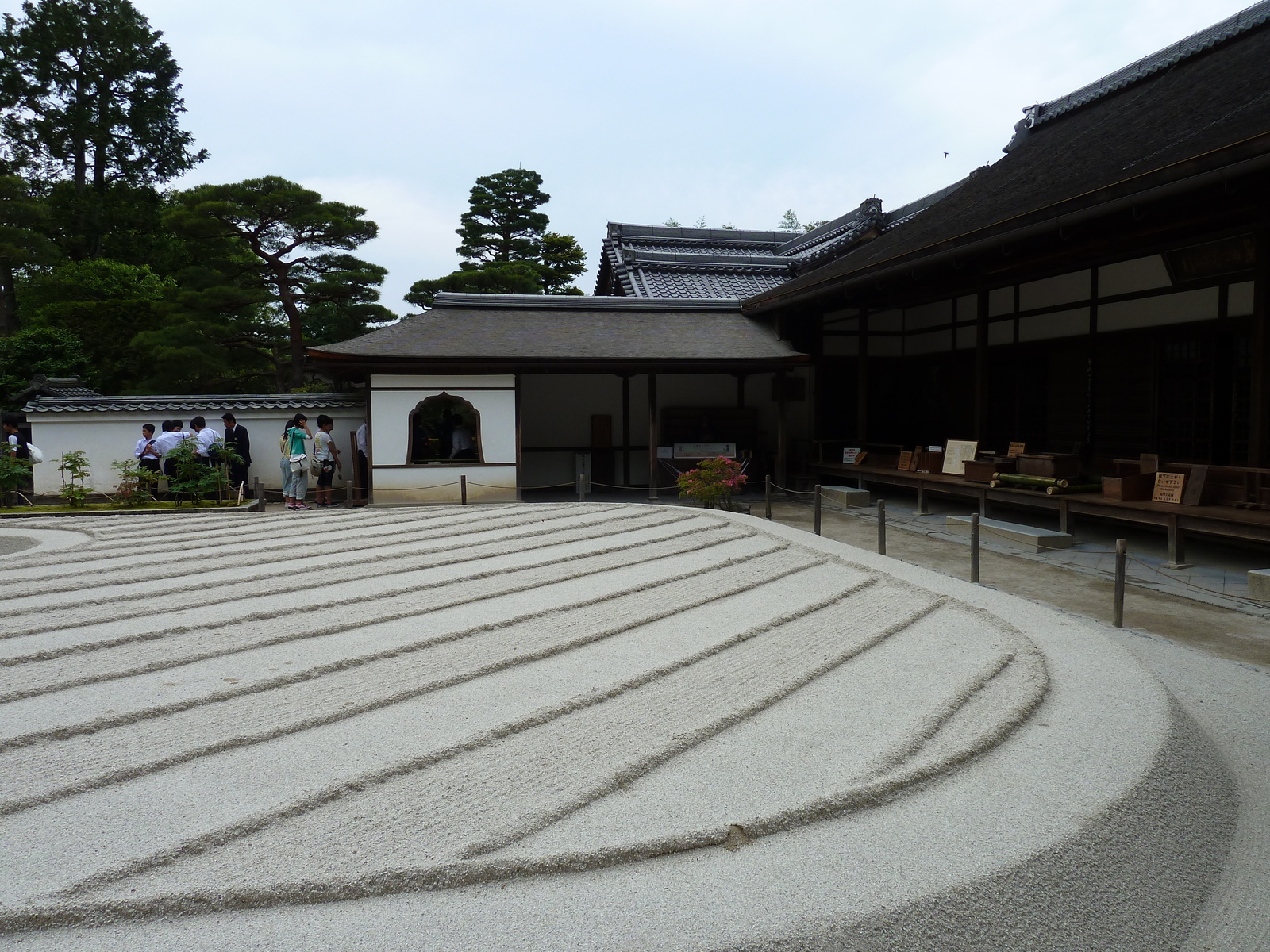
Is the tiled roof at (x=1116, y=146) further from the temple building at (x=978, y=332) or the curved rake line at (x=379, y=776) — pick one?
the curved rake line at (x=379, y=776)

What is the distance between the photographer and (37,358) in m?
18.4

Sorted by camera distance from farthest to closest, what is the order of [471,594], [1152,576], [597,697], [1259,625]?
[1152,576] → [471,594] → [1259,625] → [597,697]

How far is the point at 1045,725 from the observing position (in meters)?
3.92

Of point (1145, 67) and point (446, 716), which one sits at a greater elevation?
point (1145, 67)

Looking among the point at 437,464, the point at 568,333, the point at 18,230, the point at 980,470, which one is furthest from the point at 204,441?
the point at 980,470

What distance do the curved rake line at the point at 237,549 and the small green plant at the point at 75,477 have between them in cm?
424

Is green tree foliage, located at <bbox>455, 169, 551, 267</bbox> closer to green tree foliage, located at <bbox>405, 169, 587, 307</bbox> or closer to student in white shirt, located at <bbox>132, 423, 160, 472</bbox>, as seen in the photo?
green tree foliage, located at <bbox>405, 169, 587, 307</bbox>

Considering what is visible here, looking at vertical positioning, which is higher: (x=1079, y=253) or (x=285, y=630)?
(x=1079, y=253)

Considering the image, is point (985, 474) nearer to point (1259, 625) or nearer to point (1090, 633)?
point (1259, 625)

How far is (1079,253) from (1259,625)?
6.11 meters

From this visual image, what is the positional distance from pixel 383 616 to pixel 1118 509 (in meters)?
7.53

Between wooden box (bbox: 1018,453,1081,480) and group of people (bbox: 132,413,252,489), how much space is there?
11688 mm

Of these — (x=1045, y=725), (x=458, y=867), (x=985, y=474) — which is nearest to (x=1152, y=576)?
(x=985, y=474)

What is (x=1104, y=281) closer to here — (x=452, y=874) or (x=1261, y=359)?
(x=1261, y=359)
